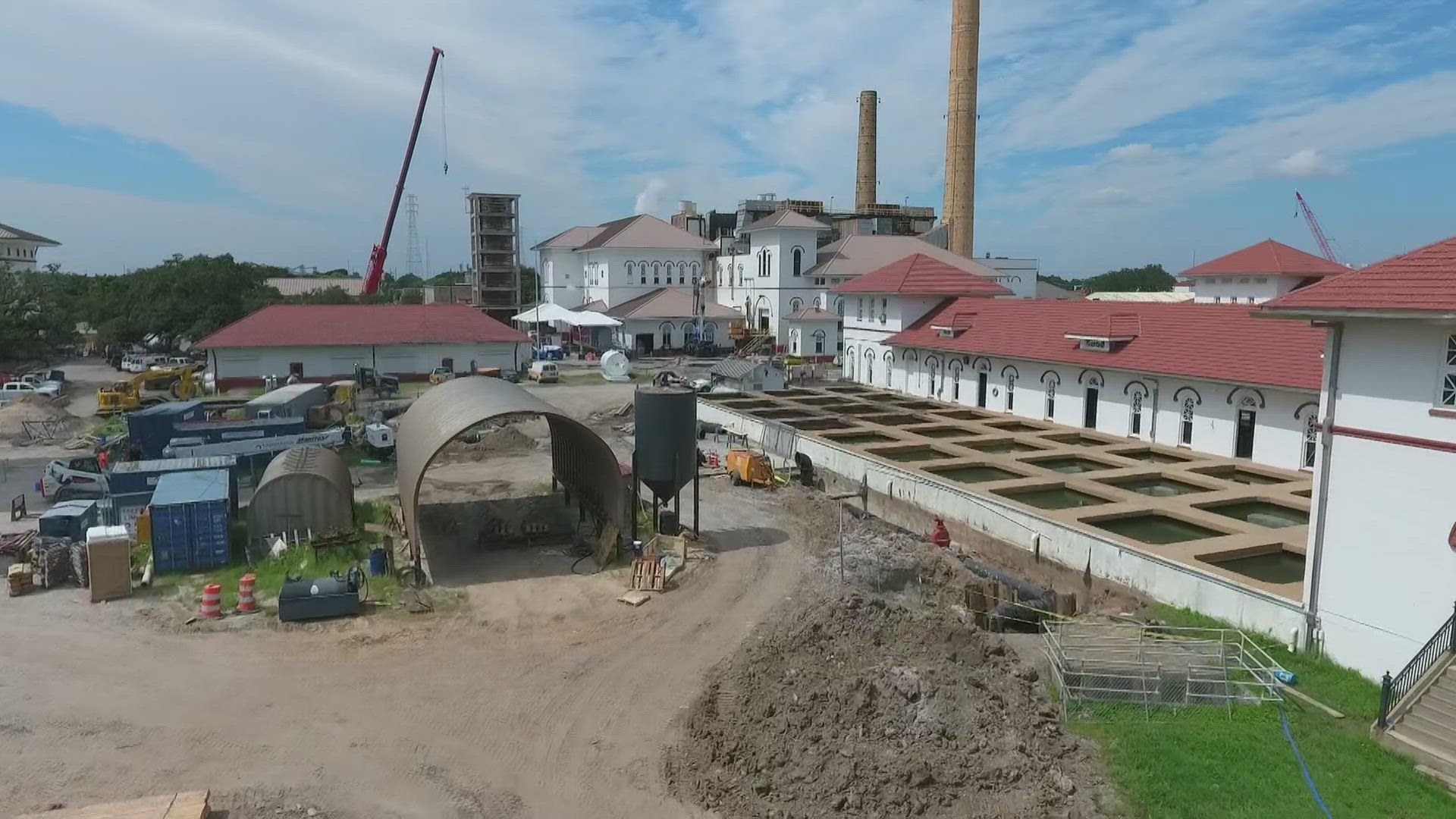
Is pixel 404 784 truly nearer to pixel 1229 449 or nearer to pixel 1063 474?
pixel 1063 474

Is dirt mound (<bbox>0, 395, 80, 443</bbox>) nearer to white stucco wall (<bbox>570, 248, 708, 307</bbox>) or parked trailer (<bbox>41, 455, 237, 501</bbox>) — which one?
parked trailer (<bbox>41, 455, 237, 501</bbox>)

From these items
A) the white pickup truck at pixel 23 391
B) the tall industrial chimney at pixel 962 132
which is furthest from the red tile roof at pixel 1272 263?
the white pickup truck at pixel 23 391

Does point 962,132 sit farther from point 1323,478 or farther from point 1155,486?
point 1323,478

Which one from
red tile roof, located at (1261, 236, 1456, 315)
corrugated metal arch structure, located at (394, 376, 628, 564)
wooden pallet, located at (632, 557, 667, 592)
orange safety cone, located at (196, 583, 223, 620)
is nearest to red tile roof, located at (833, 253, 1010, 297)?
corrugated metal arch structure, located at (394, 376, 628, 564)

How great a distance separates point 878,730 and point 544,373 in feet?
116

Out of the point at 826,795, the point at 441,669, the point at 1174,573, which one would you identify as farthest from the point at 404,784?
the point at 1174,573

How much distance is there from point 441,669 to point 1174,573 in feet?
39.2

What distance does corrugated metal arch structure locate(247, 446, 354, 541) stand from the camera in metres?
17.0

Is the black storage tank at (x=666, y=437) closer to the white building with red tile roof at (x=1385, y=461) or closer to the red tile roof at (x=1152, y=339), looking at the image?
the white building with red tile roof at (x=1385, y=461)

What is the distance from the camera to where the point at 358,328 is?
142ft

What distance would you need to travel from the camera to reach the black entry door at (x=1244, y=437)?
2409cm

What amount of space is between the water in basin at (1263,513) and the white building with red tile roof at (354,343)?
110 ft

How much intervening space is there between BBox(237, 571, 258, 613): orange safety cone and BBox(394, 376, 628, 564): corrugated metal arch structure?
8.56 feet

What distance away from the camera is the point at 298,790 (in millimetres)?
9453
